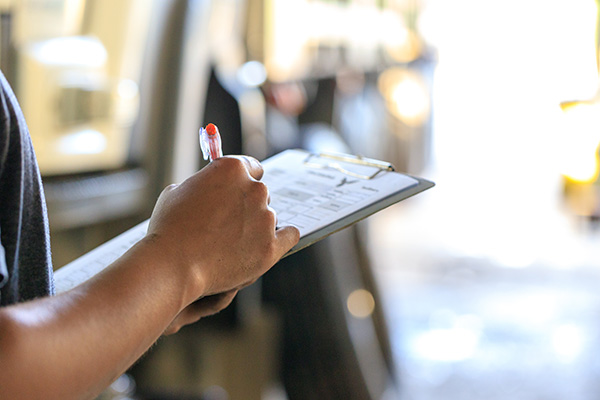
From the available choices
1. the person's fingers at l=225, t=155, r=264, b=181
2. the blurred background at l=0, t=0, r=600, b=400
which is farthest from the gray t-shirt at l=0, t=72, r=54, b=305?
the blurred background at l=0, t=0, r=600, b=400

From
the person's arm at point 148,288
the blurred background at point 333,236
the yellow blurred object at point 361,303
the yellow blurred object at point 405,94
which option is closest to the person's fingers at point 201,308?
the person's arm at point 148,288

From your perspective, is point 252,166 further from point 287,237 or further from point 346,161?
point 346,161

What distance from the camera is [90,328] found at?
51 centimetres

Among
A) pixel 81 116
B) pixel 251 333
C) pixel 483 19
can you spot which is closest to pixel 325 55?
pixel 251 333

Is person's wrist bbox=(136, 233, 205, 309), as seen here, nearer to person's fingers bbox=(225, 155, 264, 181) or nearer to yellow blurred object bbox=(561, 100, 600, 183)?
person's fingers bbox=(225, 155, 264, 181)

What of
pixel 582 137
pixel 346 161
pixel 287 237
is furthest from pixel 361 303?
pixel 287 237

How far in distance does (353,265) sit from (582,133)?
105cm

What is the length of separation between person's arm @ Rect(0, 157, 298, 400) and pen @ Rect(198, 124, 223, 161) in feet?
0.06

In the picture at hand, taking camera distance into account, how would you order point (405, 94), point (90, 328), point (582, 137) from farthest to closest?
1. point (405, 94)
2. point (582, 137)
3. point (90, 328)

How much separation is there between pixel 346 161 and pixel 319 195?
0.27 ft

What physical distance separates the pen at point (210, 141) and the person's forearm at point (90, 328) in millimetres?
100

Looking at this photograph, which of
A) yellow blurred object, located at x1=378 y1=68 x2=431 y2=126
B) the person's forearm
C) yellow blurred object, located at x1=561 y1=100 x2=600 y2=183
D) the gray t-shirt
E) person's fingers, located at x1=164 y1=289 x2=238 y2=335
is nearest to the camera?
the person's forearm

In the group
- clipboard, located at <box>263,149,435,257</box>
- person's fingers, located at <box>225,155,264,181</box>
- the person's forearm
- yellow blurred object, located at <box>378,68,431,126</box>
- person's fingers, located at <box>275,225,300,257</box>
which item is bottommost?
yellow blurred object, located at <box>378,68,431,126</box>

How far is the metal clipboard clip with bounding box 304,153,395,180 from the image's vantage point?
2.48 ft
